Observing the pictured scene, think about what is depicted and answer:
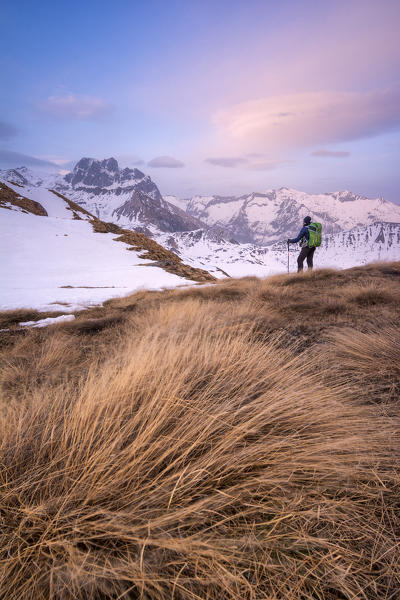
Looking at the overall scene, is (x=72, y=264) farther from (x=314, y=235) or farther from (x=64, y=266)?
(x=314, y=235)

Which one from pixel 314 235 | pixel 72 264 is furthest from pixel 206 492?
pixel 72 264

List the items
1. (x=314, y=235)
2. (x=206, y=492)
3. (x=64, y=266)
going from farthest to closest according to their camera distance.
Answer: (x=64, y=266) → (x=314, y=235) → (x=206, y=492)

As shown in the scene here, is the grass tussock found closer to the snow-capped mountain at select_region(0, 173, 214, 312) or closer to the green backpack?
the snow-capped mountain at select_region(0, 173, 214, 312)

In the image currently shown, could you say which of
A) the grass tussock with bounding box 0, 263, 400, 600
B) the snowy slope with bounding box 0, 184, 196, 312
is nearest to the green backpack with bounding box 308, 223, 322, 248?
the snowy slope with bounding box 0, 184, 196, 312

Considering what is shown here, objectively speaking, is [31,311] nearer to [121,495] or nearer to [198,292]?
[198,292]

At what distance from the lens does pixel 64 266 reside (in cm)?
1833

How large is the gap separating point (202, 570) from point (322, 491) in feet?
1.65

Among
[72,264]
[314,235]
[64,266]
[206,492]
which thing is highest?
[314,235]

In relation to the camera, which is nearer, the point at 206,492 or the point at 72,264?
the point at 206,492

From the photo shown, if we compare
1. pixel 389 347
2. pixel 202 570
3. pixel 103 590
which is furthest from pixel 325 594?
pixel 389 347

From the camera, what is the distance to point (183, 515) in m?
0.89

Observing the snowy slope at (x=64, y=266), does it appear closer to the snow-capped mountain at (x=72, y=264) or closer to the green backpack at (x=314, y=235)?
the snow-capped mountain at (x=72, y=264)

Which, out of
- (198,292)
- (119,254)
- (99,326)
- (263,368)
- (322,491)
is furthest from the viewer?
(119,254)

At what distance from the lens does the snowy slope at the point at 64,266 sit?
932cm
